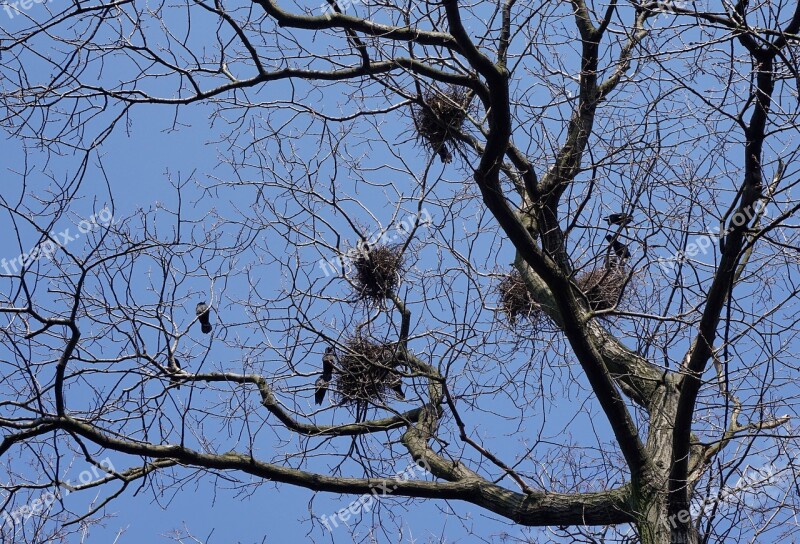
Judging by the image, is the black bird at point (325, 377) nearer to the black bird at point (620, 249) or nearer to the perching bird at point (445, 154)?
the perching bird at point (445, 154)

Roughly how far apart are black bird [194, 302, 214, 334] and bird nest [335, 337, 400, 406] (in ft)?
3.34

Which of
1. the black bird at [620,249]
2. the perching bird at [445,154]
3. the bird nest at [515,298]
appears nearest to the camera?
the black bird at [620,249]

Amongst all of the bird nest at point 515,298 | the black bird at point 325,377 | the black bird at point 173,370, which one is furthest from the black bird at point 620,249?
the black bird at point 173,370

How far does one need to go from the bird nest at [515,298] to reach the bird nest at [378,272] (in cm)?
98

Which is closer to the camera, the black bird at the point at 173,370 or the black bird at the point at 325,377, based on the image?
the black bird at the point at 173,370

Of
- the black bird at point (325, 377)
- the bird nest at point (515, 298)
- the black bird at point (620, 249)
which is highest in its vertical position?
the bird nest at point (515, 298)

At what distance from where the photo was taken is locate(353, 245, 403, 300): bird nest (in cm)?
674

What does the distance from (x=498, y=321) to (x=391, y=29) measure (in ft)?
8.95

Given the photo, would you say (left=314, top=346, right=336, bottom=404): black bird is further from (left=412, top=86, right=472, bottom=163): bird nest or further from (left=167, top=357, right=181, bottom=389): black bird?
(left=412, top=86, right=472, bottom=163): bird nest

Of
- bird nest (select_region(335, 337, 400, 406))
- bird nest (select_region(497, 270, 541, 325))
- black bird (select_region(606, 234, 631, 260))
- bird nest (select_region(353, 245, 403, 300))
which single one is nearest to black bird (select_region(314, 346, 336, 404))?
bird nest (select_region(335, 337, 400, 406))

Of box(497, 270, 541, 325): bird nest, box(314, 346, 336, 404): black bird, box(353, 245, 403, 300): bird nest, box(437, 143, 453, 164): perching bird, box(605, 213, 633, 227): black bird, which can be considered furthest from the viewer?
box(497, 270, 541, 325): bird nest

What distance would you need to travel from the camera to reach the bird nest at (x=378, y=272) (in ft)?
22.1

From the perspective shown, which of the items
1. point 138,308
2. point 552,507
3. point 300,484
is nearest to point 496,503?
point 552,507

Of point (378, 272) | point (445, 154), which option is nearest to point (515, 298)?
point (378, 272)
